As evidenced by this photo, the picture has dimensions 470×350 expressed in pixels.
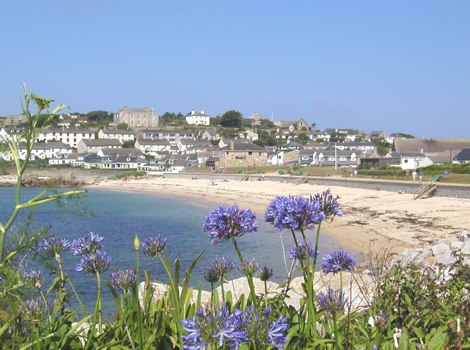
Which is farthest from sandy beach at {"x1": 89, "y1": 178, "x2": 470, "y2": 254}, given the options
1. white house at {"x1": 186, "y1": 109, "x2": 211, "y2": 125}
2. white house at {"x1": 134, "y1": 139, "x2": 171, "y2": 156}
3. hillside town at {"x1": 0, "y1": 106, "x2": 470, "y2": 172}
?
white house at {"x1": 186, "y1": 109, "x2": 211, "y2": 125}

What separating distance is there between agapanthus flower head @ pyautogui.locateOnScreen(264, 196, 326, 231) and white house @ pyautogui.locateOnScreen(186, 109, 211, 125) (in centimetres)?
12975

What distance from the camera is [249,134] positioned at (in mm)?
111812

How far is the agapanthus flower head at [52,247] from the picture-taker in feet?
11.8

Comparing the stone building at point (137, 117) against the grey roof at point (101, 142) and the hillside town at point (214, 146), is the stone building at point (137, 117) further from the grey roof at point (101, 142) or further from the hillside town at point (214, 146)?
the grey roof at point (101, 142)

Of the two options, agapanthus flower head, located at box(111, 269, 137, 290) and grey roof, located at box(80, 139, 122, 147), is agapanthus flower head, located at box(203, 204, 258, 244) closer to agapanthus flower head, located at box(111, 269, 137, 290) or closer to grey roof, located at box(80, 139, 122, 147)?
agapanthus flower head, located at box(111, 269, 137, 290)

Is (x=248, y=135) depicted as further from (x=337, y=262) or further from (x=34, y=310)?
(x=34, y=310)

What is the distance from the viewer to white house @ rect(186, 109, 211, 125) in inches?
5187

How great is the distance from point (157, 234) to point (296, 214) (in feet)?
51.7

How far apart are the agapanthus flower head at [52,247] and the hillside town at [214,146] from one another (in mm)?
30681

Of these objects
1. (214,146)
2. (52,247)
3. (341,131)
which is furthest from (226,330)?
(341,131)

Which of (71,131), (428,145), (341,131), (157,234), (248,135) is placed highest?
(341,131)

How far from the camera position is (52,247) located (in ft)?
11.8

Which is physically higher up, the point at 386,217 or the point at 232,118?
the point at 232,118

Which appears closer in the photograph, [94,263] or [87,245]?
[94,263]
